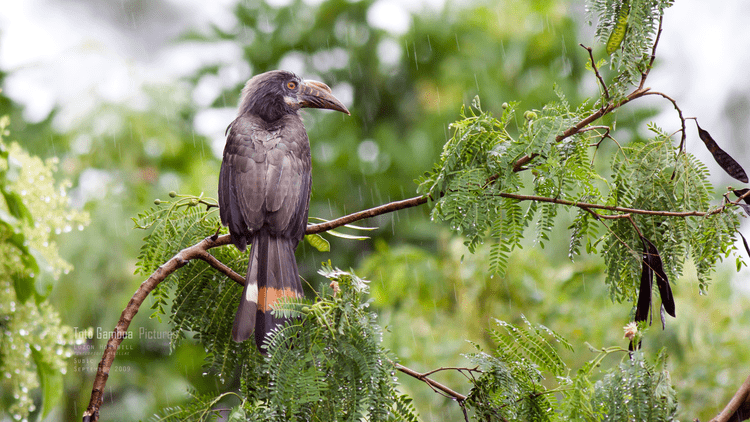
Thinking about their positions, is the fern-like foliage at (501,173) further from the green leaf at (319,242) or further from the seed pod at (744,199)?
the green leaf at (319,242)

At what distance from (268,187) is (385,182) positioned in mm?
4269

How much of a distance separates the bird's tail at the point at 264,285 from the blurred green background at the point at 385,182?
197 millimetres

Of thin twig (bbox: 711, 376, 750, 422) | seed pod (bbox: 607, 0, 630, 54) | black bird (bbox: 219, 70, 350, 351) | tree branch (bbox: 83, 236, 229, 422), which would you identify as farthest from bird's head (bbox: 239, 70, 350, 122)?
thin twig (bbox: 711, 376, 750, 422)

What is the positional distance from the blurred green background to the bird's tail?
7.7 inches

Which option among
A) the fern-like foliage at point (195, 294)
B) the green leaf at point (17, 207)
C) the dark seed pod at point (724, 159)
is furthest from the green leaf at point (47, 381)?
the dark seed pod at point (724, 159)

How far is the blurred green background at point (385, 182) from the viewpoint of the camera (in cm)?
356

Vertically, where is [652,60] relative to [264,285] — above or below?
above

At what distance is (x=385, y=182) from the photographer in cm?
577

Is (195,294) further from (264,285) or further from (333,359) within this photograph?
(333,359)

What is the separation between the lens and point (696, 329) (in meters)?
3.26

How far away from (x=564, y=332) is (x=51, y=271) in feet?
9.30

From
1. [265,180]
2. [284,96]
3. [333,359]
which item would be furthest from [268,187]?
[333,359]

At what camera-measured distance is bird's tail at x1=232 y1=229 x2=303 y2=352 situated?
117cm

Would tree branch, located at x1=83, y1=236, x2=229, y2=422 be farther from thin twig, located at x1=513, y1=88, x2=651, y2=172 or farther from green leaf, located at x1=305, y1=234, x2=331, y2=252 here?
thin twig, located at x1=513, y1=88, x2=651, y2=172
